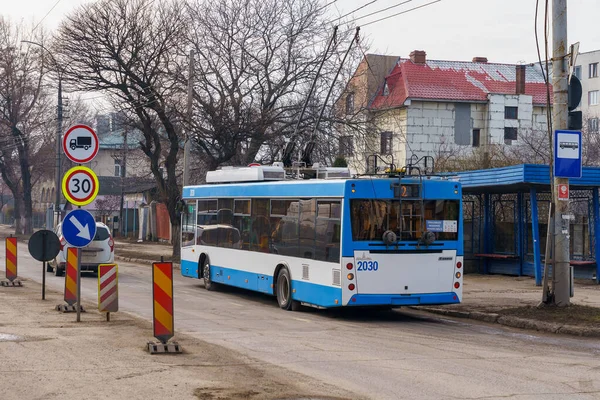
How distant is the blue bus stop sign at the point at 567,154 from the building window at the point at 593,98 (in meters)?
80.0

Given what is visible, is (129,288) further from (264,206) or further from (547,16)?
(547,16)

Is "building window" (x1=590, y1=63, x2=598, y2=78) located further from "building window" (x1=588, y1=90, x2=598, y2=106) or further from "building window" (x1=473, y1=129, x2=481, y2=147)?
"building window" (x1=473, y1=129, x2=481, y2=147)

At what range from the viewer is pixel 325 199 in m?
17.3

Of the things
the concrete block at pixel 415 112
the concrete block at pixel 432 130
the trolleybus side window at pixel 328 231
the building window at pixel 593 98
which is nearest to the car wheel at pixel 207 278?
the trolleybus side window at pixel 328 231

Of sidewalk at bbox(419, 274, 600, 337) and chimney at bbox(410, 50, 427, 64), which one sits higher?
chimney at bbox(410, 50, 427, 64)

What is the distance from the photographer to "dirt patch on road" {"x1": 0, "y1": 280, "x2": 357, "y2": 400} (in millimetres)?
→ 8781

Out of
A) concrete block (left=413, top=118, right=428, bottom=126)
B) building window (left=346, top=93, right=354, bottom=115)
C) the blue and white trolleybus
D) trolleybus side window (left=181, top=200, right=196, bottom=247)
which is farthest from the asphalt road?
concrete block (left=413, top=118, right=428, bottom=126)

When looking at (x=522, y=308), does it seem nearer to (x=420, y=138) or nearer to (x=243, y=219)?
(x=243, y=219)

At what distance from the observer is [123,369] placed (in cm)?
1003

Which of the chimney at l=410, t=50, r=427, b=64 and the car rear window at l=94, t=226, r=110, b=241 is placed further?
the chimney at l=410, t=50, r=427, b=64

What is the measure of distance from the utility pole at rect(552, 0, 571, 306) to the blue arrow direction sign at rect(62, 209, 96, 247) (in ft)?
27.5

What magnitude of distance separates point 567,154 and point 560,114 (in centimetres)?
75

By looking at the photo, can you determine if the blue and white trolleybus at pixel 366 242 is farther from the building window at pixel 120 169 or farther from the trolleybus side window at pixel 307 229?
the building window at pixel 120 169

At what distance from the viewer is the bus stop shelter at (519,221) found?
80.2 ft
